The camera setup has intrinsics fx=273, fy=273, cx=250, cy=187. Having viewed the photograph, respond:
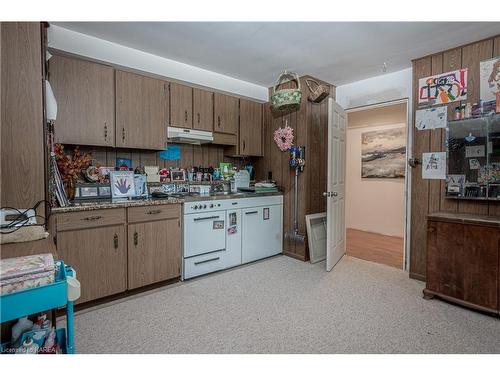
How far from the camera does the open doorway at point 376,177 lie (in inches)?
196

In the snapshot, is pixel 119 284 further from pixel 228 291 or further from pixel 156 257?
pixel 228 291

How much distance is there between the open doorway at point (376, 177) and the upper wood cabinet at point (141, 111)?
343 cm

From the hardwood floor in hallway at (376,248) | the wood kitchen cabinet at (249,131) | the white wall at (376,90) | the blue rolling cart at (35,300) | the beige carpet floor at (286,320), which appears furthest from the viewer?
the wood kitchen cabinet at (249,131)

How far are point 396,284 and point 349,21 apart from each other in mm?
2576

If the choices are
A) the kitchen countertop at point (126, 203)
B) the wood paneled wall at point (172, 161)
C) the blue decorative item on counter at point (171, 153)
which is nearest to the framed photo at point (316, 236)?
the kitchen countertop at point (126, 203)

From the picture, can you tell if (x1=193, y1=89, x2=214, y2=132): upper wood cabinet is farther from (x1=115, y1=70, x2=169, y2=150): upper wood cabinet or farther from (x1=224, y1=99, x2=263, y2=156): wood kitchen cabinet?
(x1=224, y1=99, x2=263, y2=156): wood kitchen cabinet

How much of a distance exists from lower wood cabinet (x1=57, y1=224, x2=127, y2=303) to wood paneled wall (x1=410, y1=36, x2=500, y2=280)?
305cm

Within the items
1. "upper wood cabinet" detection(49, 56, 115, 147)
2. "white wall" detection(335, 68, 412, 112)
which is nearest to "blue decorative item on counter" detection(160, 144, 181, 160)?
"upper wood cabinet" detection(49, 56, 115, 147)

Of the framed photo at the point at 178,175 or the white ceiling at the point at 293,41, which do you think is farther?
the framed photo at the point at 178,175

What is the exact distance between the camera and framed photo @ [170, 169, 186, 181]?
3424 millimetres

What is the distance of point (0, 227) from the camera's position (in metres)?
1.50

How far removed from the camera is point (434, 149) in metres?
2.89

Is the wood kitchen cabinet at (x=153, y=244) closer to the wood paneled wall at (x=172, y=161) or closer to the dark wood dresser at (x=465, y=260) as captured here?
the wood paneled wall at (x=172, y=161)
